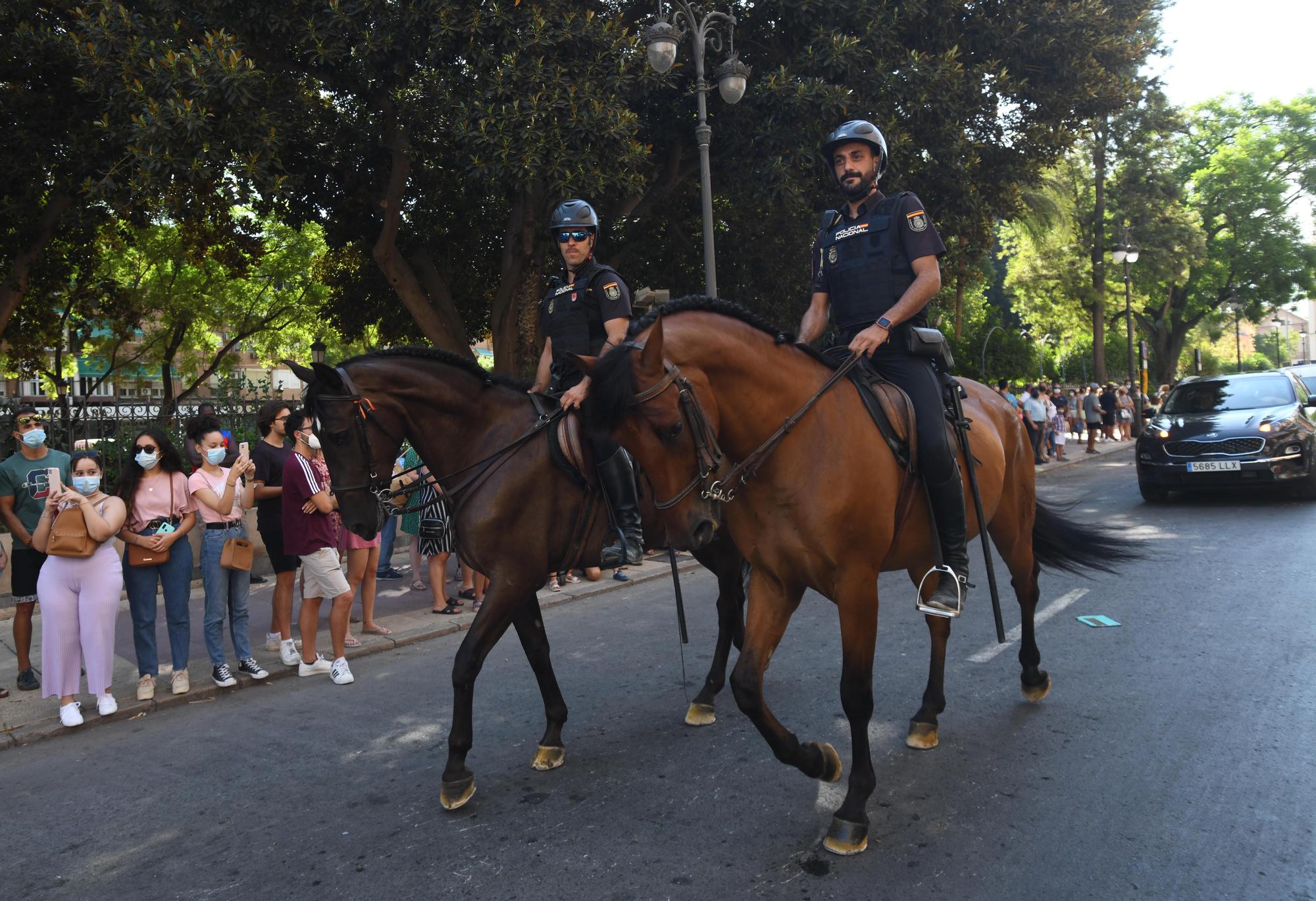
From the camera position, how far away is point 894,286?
4.14 meters

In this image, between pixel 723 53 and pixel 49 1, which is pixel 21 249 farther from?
pixel 723 53

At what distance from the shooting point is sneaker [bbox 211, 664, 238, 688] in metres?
6.54

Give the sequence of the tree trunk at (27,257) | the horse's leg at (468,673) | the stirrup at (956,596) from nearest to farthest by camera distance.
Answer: the stirrup at (956,596) < the horse's leg at (468,673) < the tree trunk at (27,257)

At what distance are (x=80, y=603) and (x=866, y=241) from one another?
5.57 metres

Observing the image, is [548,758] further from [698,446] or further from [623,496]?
[698,446]

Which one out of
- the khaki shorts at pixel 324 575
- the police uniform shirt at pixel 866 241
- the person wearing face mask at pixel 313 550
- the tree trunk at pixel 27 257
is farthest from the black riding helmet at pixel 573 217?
the tree trunk at pixel 27 257

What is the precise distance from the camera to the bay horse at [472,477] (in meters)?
4.37

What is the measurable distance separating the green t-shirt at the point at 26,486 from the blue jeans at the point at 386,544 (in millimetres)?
3736

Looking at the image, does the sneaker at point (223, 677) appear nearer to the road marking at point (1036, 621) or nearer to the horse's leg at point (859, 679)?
the horse's leg at point (859, 679)

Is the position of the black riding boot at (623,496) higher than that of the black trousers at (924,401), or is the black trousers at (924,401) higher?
the black trousers at (924,401)

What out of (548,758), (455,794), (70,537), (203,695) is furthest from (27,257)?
(455,794)

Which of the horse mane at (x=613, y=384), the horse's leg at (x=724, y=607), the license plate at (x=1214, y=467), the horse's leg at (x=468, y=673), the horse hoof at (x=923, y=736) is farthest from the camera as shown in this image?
the license plate at (x=1214, y=467)

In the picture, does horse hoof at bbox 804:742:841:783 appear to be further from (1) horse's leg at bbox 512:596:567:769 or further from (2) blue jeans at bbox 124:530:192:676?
(2) blue jeans at bbox 124:530:192:676

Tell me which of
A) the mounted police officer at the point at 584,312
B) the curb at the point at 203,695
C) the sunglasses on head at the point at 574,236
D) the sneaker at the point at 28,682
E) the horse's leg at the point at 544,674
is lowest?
the curb at the point at 203,695
